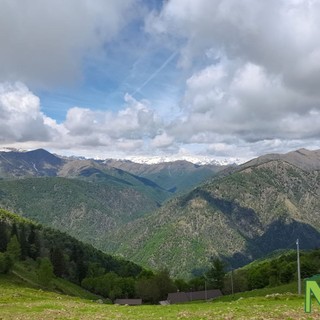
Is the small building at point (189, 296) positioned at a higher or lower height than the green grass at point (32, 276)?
lower

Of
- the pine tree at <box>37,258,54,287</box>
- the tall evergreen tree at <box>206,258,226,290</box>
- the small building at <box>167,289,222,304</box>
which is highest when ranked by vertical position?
the pine tree at <box>37,258,54,287</box>

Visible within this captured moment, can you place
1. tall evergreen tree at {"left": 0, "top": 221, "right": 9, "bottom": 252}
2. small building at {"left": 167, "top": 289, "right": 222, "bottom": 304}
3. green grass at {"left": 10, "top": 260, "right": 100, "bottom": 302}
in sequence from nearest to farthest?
green grass at {"left": 10, "top": 260, "right": 100, "bottom": 302}
small building at {"left": 167, "top": 289, "right": 222, "bottom": 304}
tall evergreen tree at {"left": 0, "top": 221, "right": 9, "bottom": 252}

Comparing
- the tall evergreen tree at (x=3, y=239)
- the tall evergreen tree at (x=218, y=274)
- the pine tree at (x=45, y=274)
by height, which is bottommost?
the tall evergreen tree at (x=218, y=274)

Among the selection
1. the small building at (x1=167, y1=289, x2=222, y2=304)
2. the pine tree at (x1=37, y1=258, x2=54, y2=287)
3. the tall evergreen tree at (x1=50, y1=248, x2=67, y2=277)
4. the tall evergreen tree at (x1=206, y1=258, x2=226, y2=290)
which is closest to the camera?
the pine tree at (x1=37, y1=258, x2=54, y2=287)

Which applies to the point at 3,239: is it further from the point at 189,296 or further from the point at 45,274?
the point at 189,296

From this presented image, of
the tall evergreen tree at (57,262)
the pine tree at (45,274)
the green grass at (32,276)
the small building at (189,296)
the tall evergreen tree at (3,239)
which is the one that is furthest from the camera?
the tall evergreen tree at (57,262)

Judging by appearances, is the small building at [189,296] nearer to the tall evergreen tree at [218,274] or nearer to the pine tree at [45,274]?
the tall evergreen tree at [218,274]

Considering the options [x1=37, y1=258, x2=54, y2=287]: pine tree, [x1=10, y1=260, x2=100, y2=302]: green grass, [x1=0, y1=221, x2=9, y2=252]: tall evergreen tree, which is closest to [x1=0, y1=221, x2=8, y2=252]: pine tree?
[x1=0, y1=221, x2=9, y2=252]: tall evergreen tree

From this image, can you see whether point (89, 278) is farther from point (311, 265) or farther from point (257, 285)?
point (311, 265)

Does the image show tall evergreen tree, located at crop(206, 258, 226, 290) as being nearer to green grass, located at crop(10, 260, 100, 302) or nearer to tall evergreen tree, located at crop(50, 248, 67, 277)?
green grass, located at crop(10, 260, 100, 302)

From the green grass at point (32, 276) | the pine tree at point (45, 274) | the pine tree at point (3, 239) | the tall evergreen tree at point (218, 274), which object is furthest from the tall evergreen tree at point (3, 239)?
the tall evergreen tree at point (218, 274)

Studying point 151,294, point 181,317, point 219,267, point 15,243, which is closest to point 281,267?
point 219,267

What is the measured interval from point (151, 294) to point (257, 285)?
4992 centimetres

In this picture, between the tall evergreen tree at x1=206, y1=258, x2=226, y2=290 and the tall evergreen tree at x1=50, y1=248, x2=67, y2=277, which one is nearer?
the tall evergreen tree at x1=206, y1=258, x2=226, y2=290
